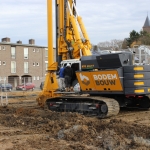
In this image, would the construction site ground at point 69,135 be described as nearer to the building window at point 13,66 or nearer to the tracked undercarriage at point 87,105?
the tracked undercarriage at point 87,105

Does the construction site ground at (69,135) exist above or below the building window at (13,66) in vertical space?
below

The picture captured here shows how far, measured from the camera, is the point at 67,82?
1361 centimetres

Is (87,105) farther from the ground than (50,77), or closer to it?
closer to it

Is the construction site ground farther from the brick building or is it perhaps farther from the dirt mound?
the brick building

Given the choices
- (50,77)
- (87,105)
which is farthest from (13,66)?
(87,105)

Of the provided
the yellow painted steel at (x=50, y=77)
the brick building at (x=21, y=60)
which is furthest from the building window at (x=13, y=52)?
the yellow painted steel at (x=50, y=77)

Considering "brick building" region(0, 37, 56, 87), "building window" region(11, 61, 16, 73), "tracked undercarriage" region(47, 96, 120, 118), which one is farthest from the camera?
"building window" region(11, 61, 16, 73)

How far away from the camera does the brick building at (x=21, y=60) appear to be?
6100cm

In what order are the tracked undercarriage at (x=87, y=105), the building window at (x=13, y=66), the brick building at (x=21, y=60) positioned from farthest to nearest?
the building window at (x=13, y=66)
the brick building at (x=21, y=60)
the tracked undercarriage at (x=87, y=105)

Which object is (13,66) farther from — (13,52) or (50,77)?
(50,77)

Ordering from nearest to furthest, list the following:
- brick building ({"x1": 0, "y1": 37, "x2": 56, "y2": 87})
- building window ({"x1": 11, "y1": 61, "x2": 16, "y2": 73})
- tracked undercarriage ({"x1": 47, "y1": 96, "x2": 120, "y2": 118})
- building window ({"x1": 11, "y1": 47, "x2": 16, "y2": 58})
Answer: tracked undercarriage ({"x1": 47, "y1": 96, "x2": 120, "y2": 118}) → brick building ({"x1": 0, "y1": 37, "x2": 56, "y2": 87}) → building window ({"x1": 11, "y1": 61, "x2": 16, "y2": 73}) → building window ({"x1": 11, "y1": 47, "x2": 16, "y2": 58})

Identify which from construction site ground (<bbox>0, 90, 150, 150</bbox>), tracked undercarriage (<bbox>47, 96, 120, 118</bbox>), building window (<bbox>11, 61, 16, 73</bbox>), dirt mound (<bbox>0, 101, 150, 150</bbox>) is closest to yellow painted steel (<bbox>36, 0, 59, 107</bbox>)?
tracked undercarriage (<bbox>47, 96, 120, 118</bbox>)

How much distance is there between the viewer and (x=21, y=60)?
211 feet

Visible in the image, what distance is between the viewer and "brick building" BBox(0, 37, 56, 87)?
61.0 m
